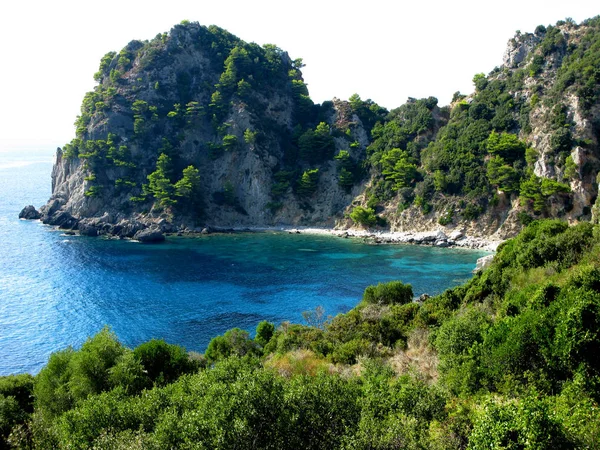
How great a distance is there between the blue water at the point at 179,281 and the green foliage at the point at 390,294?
8711mm

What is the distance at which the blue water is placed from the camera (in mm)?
47250

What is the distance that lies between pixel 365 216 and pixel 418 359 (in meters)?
66.2

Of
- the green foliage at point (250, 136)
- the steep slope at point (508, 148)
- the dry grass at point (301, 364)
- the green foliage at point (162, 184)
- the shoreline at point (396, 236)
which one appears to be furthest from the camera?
the green foliage at point (250, 136)

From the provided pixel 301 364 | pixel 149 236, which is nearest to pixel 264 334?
pixel 301 364

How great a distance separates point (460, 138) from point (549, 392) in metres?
78.1

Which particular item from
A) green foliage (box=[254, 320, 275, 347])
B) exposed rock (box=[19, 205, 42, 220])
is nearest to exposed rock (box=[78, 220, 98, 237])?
exposed rock (box=[19, 205, 42, 220])

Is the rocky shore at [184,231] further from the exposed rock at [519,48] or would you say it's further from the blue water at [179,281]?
the exposed rock at [519,48]

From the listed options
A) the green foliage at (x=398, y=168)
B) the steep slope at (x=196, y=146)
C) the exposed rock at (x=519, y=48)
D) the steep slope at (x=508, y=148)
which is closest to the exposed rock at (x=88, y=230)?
the steep slope at (x=196, y=146)

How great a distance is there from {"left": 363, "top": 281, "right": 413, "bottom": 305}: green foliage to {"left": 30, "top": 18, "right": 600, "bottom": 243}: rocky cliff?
4074 cm

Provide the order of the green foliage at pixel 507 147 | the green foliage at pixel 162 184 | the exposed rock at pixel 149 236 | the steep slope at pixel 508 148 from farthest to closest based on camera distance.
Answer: the green foliage at pixel 162 184, the exposed rock at pixel 149 236, the green foliage at pixel 507 147, the steep slope at pixel 508 148

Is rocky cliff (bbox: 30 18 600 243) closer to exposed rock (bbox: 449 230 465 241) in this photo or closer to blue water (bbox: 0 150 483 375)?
exposed rock (bbox: 449 230 465 241)

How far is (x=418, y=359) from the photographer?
2553cm

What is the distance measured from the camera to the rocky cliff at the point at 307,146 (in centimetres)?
7744

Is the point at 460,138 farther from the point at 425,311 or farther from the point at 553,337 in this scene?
the point at 553,337
